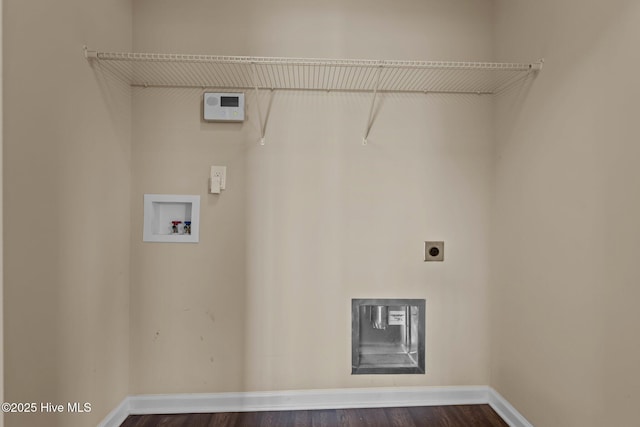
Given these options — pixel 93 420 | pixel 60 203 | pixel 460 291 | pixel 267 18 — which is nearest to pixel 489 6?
pixel 267 18

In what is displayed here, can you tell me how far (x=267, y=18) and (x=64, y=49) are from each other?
3.19 ft

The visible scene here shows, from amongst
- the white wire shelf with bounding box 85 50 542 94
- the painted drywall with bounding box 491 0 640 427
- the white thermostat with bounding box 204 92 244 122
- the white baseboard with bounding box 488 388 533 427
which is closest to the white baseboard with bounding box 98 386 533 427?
the white baseboard with bounding box 488 388 533 427

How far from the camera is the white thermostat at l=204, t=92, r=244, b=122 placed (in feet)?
5.63

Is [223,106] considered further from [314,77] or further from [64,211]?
[64,211]

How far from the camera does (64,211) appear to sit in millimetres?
1222

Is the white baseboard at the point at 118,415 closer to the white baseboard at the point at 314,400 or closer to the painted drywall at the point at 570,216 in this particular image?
the white baseboard at the point at 314,400

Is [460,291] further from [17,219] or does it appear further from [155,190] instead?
[17,219]

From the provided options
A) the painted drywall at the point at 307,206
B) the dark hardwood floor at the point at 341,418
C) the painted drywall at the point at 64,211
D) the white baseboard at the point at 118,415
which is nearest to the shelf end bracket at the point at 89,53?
the painted drywall at the point at 64,211

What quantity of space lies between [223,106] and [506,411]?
2.18 metres

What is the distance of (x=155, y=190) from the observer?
1.73m

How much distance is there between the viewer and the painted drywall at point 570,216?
1.08m

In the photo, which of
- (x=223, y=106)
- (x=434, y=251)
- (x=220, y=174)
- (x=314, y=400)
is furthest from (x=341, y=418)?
(x=223, y=106)

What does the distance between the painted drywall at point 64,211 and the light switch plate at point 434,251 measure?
1.62 meters

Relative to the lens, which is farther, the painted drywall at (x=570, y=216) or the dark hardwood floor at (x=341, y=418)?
the dark hardwood floor at (x=341, y=418)
